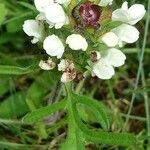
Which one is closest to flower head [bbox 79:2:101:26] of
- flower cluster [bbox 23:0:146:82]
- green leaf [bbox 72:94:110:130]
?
flower cluster [bbox 23:0:146:82]

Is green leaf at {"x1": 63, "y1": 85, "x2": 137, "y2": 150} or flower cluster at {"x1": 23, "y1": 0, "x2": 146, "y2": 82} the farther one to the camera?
green leaf at {"x1": 63, "y1": 85, "x2": 137, "y2": 150}

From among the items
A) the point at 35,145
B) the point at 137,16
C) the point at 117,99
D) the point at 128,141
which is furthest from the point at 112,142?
the point at 117,99

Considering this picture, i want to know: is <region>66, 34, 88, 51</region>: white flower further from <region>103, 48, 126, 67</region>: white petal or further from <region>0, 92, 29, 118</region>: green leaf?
<region>0, 92, 29, 118</region>: green leaf

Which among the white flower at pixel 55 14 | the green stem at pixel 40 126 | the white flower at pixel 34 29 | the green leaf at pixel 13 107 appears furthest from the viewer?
the green leaf at pixel 13 107

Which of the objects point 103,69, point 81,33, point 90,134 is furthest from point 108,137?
point 81,33

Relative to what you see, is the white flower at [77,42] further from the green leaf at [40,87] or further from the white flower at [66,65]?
the green leaf at [40,87]

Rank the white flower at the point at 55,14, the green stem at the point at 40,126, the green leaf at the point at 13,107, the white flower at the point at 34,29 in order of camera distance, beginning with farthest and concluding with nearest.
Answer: the green leaf at the point at 13,107 → the green stem at the point at 40,126 → the white flower at the point at 34,29 → the white flower at the point at 55,14

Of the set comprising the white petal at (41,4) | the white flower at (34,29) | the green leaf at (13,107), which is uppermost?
the white petal at (41,4)

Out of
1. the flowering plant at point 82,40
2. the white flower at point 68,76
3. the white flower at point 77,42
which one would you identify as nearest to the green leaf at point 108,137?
the flowering plant at point 82,40
